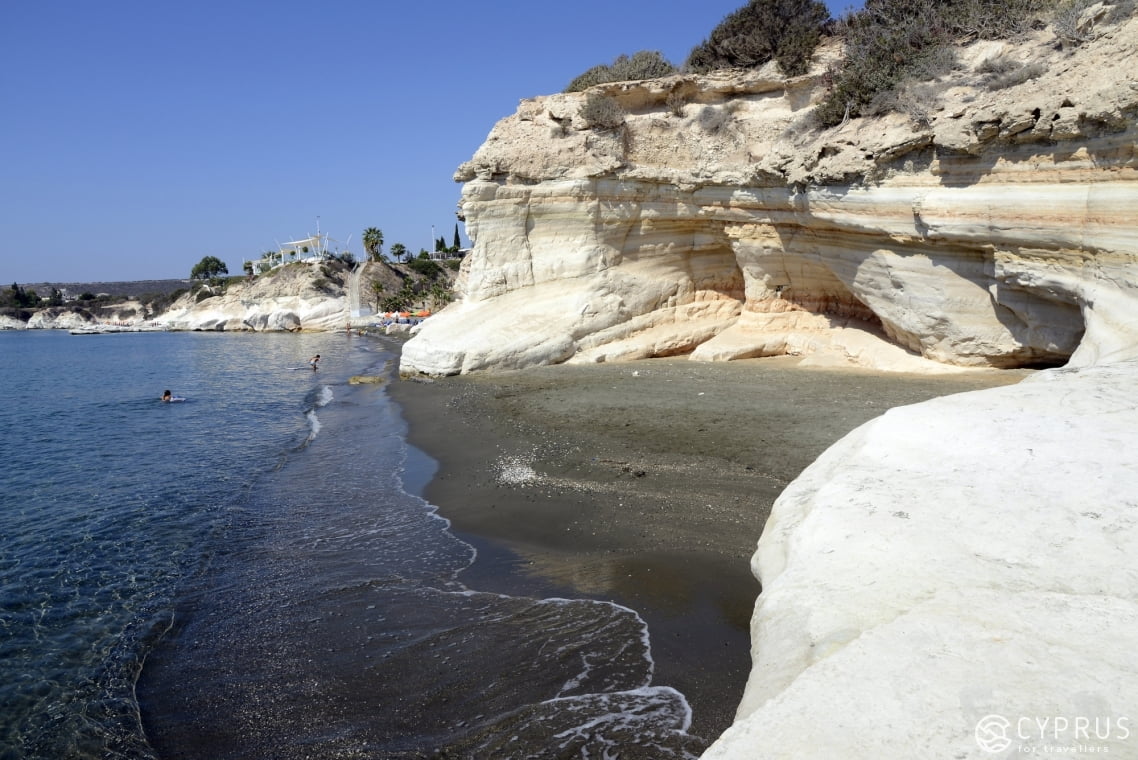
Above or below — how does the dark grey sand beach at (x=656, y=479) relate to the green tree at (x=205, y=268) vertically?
below

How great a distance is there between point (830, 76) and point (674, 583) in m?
16.9

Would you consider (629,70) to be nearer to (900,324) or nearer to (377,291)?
(900,324)

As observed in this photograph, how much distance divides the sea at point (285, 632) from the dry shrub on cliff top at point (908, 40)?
44.5ft

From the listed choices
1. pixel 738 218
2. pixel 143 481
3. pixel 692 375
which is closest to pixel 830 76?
pixel 738 218

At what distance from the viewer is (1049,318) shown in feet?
41.3

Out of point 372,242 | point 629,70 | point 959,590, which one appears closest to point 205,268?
point 372,242

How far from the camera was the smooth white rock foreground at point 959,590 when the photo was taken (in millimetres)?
2555

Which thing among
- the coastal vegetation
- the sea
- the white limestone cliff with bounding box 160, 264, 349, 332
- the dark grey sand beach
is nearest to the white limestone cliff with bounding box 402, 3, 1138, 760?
the coastal vegetation

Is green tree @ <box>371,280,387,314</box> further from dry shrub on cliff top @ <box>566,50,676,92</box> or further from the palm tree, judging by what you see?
dry shrub on cliff top @ <box>566,50,676,92</box>

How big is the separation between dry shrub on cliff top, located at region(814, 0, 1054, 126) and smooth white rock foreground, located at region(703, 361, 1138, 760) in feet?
41.3

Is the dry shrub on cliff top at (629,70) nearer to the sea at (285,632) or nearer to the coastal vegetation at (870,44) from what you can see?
the coastal vegetation at (870,44)
